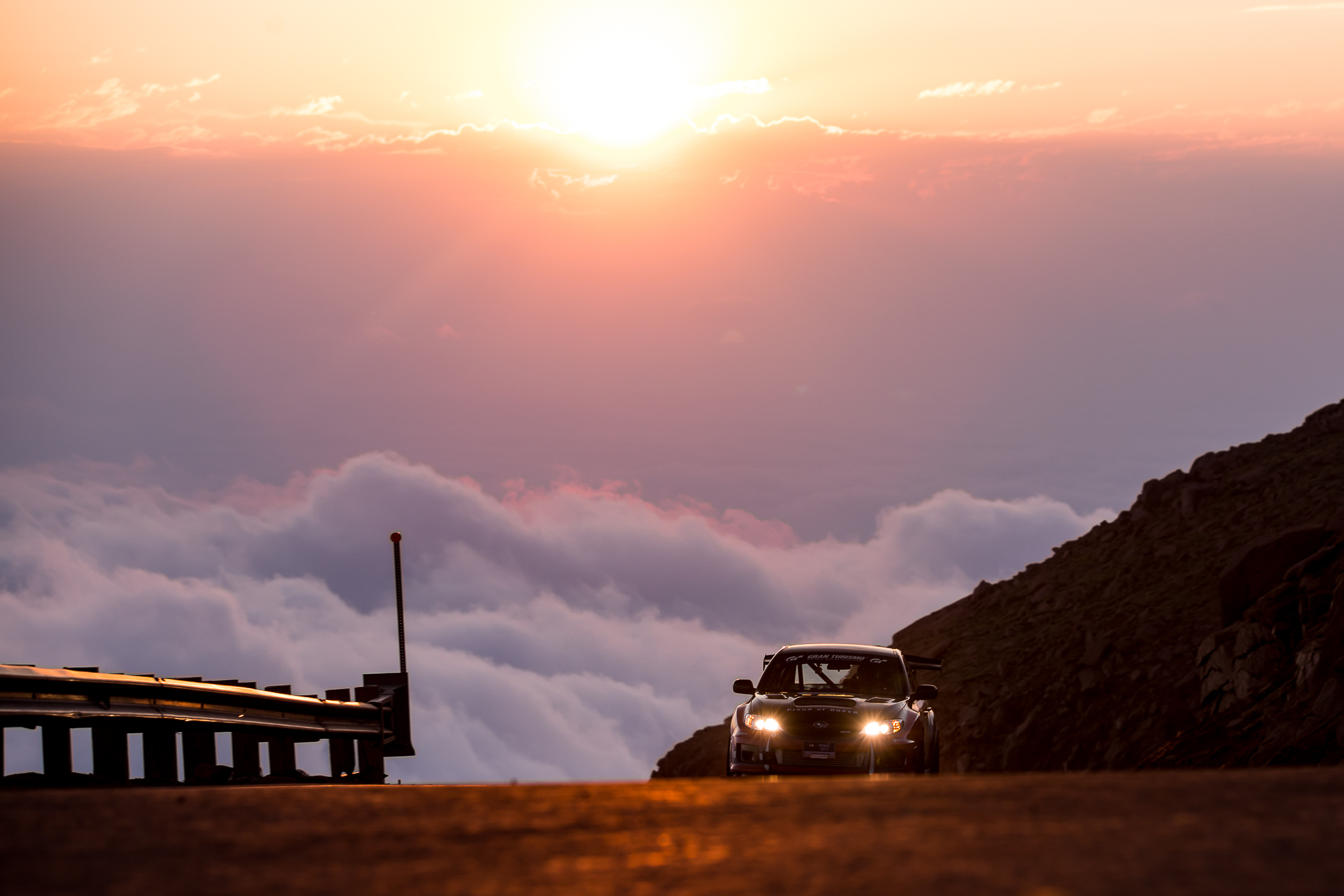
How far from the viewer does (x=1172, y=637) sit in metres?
29.8

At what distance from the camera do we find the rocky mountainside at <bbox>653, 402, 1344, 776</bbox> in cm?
2056

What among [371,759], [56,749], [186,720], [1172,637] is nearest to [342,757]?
[371,759]

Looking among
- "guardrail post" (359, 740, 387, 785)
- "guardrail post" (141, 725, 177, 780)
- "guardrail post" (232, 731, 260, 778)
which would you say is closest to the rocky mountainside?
"guardrail post" (359, 740, 387, 785)

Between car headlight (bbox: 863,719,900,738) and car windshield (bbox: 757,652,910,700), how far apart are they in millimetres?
863

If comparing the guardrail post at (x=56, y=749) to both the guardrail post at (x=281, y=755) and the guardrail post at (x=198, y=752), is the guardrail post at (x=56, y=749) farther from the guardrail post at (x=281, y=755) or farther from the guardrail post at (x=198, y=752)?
the guardrail post at (x=281, y=755)

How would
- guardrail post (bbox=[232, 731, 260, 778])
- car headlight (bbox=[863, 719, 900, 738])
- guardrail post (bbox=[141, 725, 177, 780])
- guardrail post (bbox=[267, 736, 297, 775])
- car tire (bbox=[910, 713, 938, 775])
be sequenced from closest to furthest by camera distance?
guardrail post (bbox=[141, 725, 177, 780]), car headlight (bbox=[863, 719, 900, 738]), car tire (bbox=[910, 713, 938, 775]), guardrail post (bbox=[232, 731, 260, 778]), guardrail post (bbox=[267, 736, 297, 775])

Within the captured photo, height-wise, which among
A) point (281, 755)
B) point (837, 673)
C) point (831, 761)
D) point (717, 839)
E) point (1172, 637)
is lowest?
point (717, 839)

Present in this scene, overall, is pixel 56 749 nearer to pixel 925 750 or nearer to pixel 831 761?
pixel 831 761

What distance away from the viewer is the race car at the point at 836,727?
14.9 metres

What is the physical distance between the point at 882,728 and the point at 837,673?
2.63 metres

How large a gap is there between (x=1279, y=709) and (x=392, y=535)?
12.6 metres

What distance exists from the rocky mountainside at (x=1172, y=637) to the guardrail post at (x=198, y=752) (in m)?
11.5

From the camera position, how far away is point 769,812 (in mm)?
7113

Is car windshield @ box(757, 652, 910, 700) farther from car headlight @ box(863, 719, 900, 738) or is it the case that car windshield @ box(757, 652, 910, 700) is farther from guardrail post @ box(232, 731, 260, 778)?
guardrail post @ box(232, 731, 260, 778)
